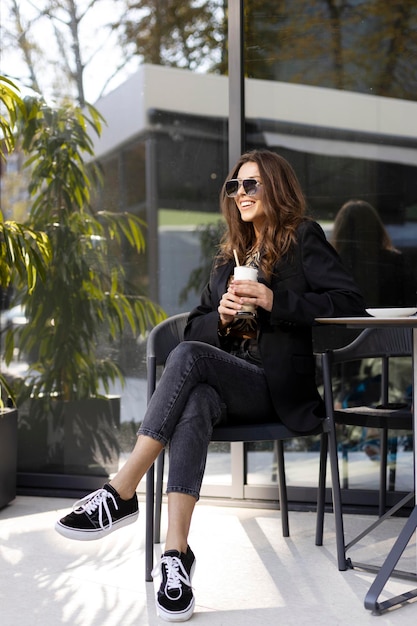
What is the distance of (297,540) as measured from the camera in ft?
9.78

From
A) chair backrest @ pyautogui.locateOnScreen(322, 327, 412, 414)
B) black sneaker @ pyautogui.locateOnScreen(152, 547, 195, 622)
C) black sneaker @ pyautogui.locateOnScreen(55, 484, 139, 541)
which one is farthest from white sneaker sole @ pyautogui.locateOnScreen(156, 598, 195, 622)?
chair backrest @ pyautogui.locateOnScreen(322, 327, 412, 414)

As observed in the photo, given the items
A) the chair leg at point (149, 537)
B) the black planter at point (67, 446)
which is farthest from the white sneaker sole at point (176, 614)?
the black planter at point (67, 446)

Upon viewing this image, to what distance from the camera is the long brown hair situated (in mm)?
2688

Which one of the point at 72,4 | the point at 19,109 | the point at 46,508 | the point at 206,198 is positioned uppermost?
the point at 72,4

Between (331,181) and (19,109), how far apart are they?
57.3 inches

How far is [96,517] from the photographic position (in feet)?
→ 7.35

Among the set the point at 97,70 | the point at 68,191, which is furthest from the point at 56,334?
the point at 97,70

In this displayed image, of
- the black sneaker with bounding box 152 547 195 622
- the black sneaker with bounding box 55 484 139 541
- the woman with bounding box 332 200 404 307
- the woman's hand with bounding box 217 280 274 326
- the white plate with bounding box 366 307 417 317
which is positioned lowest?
the black sneaker with bounding box 152 547 195 622

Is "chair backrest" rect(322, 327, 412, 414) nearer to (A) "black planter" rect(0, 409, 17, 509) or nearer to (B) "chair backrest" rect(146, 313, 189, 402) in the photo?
(B) "chair backrest" rect(146, 313, 189, 402)

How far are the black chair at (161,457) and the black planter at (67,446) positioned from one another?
83 centimetres

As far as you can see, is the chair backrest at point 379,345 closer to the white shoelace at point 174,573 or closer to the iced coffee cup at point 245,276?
the iced coffee cup at point 245,276

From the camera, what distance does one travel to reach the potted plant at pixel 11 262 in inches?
138

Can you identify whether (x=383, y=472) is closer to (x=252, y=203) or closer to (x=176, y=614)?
(x=252, y=203)

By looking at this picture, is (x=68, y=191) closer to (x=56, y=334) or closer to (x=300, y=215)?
(x=56, y=334)
